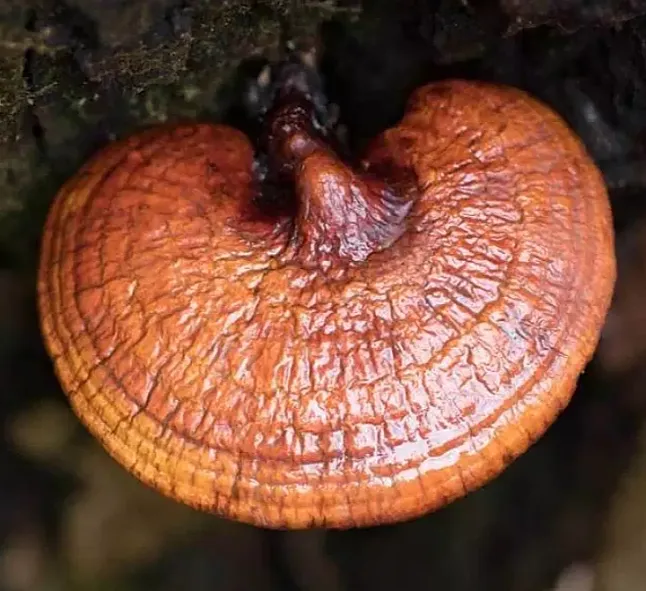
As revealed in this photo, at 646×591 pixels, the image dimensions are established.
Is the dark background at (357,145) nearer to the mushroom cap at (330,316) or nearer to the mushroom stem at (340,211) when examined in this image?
the mushroom cap at (330,316)

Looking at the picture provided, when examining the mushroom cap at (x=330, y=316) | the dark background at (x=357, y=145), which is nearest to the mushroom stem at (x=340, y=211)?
the mushroom cap at (x=330, y=316)

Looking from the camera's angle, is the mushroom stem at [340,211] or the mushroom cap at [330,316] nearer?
the mushroom cap at [330,316]

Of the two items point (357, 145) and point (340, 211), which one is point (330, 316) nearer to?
point (340, 211)

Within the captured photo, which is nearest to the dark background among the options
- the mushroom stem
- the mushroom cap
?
the mushroom cap

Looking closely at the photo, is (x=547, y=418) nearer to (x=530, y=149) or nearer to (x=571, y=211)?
(x=571, y=211)

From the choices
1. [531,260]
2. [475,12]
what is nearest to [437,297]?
[531,260]

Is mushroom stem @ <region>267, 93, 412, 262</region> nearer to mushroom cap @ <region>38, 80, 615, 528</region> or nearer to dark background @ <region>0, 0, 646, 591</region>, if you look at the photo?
mushroom cap @ <region>38, 80, 615, 528</region>

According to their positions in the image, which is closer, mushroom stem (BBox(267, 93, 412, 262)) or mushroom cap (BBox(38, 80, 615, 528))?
mushroom cap (BBox(38, 80, 615, 528))
